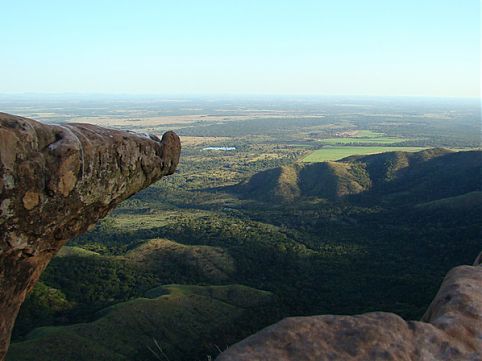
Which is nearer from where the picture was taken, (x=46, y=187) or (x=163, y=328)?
(x=46, y=187)

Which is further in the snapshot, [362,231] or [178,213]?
[178,213]

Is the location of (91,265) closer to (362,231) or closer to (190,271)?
(190,271)

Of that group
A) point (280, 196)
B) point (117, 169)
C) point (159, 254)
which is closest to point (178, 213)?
point (280, 196)

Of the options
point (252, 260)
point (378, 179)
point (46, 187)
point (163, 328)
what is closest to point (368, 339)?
point (46, 187)

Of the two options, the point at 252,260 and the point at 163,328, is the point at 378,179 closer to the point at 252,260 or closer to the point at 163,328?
the point at 252,260

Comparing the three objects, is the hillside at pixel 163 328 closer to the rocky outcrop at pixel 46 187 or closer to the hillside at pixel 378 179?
the rocky outcrop at pixel 46 187

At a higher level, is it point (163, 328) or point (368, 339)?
point (368, 339)

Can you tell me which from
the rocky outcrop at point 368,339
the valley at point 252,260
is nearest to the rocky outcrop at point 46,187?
the rocky outcrop at point 368,339
